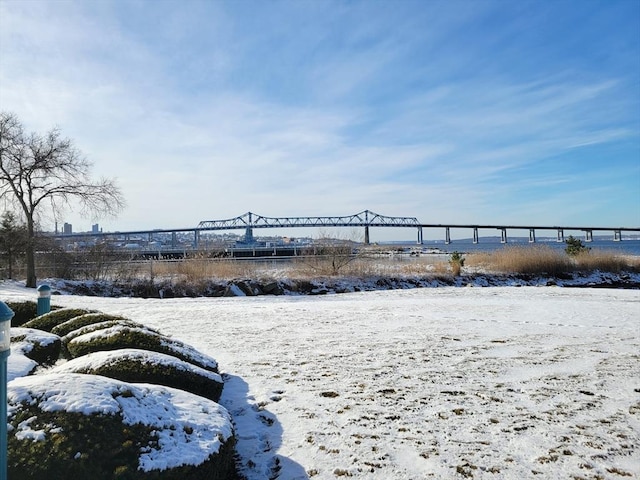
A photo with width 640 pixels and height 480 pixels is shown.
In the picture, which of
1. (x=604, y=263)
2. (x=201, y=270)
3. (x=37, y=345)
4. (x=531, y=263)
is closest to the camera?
(x=37, y=345)

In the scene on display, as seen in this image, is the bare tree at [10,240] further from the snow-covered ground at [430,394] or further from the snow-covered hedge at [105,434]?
the snow-covered hedge at [105,434]

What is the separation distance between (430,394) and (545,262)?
22934 mm

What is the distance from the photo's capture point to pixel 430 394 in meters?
4.46

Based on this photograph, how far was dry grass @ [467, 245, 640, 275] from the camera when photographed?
24.0 metres

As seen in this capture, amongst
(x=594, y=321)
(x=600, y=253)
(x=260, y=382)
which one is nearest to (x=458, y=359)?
(x=260, y=382)

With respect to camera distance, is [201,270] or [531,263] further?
[531,263]

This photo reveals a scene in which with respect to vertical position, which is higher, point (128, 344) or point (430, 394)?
point (128, 344)

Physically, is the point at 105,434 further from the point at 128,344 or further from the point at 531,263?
the point at 531,263

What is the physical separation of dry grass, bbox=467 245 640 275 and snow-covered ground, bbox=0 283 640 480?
1512cm

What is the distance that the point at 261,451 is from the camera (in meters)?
3.32

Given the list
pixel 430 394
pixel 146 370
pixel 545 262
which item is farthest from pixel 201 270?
pixel 545 262

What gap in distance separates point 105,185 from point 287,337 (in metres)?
15.7

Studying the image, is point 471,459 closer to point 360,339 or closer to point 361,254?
point 360,339

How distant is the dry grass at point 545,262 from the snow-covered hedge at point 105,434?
78.2 feet
